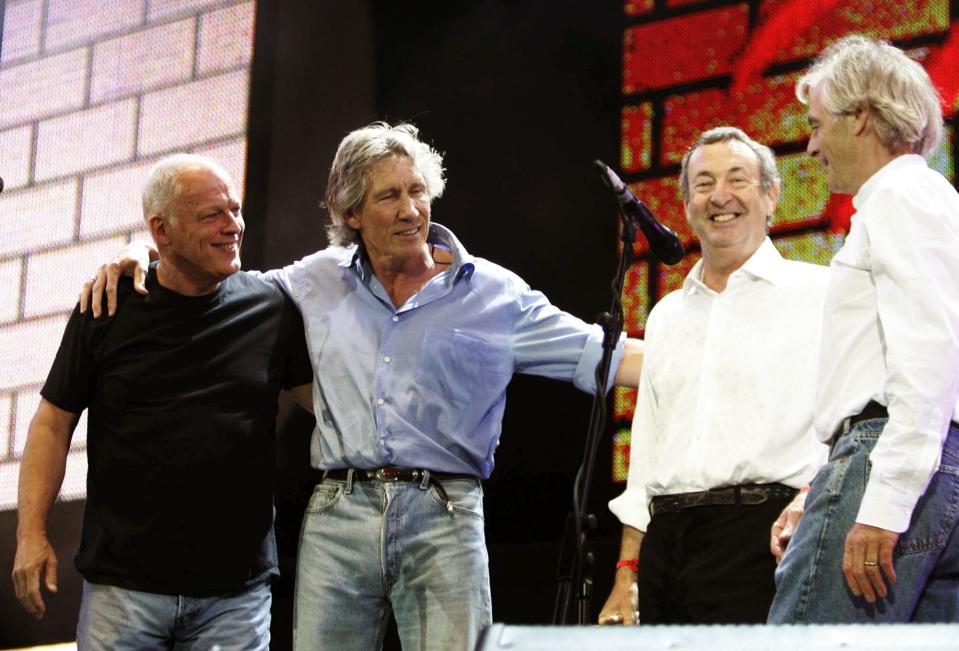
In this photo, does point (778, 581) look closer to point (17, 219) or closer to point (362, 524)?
point (362, 524)

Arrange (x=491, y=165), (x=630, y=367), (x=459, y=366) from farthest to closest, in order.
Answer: (x=491, y=165) → (x=630, y=367) → (x=459, y=366)

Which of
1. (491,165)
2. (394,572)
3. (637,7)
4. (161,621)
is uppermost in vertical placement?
(637,7)

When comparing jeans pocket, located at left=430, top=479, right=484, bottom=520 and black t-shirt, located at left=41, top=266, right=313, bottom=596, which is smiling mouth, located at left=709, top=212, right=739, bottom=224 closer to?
jeans pocket, located at left=430, top=479, right=484, bottom=520

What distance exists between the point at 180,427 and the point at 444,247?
75 centimetres

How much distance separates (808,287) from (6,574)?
9.03ft

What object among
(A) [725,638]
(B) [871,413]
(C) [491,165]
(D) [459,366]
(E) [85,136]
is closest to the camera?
(A) [725,638]

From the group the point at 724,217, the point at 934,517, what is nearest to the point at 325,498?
the point at 724,217

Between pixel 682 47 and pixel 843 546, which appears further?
pixel 682 47

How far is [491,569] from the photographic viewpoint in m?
3.49

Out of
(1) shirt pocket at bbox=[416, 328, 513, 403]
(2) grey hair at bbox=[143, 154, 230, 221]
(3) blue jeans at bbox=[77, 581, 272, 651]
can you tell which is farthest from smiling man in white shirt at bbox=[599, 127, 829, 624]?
(2) grey hair at bbox=[143, 154, 230, 221]

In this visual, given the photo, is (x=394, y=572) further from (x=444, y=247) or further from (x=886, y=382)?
(x=886, y=382)

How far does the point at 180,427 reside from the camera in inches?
108

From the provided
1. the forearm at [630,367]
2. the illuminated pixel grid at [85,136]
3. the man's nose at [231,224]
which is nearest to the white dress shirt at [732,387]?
the forearm at [630,367]

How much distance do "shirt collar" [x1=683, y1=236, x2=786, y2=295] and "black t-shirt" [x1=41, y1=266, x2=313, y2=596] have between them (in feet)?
3.02
